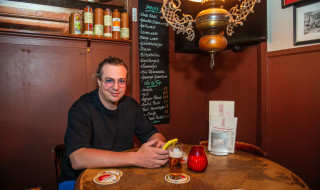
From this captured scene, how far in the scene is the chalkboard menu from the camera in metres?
2.86

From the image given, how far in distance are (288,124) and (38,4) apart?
3061mm

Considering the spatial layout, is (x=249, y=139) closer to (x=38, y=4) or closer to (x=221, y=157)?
(x=221, y=157)

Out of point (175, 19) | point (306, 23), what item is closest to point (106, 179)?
point (175, 19)

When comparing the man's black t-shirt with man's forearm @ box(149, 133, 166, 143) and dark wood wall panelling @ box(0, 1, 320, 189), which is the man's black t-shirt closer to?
man's forearm @ box(149, 133, 166, 143)

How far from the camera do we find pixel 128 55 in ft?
9.19

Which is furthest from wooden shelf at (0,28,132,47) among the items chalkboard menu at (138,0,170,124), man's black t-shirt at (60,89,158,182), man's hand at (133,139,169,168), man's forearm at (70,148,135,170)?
man's hand at (133,139,169,168)

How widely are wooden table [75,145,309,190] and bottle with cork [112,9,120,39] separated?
178 cm

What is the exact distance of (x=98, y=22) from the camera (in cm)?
249

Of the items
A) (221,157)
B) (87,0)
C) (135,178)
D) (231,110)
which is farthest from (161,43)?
(135,178)

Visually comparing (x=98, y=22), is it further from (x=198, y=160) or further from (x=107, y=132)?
(x=198, y=160)

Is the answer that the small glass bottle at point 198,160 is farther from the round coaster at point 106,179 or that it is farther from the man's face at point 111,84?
the man's face at point 111,84

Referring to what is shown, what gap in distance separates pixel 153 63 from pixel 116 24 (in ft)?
2.30

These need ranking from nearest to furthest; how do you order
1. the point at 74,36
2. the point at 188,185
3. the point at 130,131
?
1. the point at 188,185
2. the point at 130,131
3. the point at 74,36

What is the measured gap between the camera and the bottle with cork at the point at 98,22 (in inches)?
97.6
